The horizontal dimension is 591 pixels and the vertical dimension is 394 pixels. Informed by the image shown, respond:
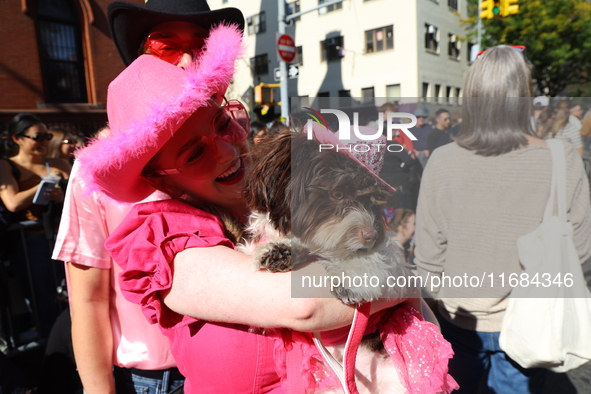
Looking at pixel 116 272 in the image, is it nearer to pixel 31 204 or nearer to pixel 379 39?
pixel 31 204

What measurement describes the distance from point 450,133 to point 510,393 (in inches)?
61.8

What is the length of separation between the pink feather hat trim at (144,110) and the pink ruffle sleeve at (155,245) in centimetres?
18

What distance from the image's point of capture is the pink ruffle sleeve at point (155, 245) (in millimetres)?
1306

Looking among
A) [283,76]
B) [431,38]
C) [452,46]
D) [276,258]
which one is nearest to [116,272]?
[276,258]

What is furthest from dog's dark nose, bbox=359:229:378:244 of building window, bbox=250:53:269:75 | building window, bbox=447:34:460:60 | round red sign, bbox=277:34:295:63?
building window, bbox=250:53:269:75

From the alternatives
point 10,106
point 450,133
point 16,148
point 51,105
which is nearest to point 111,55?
point 51,105

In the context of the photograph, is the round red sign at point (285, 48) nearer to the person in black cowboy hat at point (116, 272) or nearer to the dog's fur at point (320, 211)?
the person in black cowboy hat at point (116, 272)

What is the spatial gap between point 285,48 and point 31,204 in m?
9.31

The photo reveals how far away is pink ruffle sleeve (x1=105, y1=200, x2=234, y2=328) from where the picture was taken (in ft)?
4.28

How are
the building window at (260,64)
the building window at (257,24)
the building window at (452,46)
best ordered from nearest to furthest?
1. the building window at (452,46)
2. the building window at (257,24)
3. the building window at (260,64)

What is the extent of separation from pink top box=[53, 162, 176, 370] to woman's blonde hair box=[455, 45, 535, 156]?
1.62 m

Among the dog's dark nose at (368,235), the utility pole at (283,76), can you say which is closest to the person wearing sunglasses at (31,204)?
the dog's dark nose at (368,235)

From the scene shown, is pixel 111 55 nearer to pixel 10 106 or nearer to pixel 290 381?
pixel 10 106

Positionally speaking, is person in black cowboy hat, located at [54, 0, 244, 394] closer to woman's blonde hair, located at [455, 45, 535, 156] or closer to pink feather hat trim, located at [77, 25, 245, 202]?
pink feather hat trim, located at [77, 25, 245, 202]
